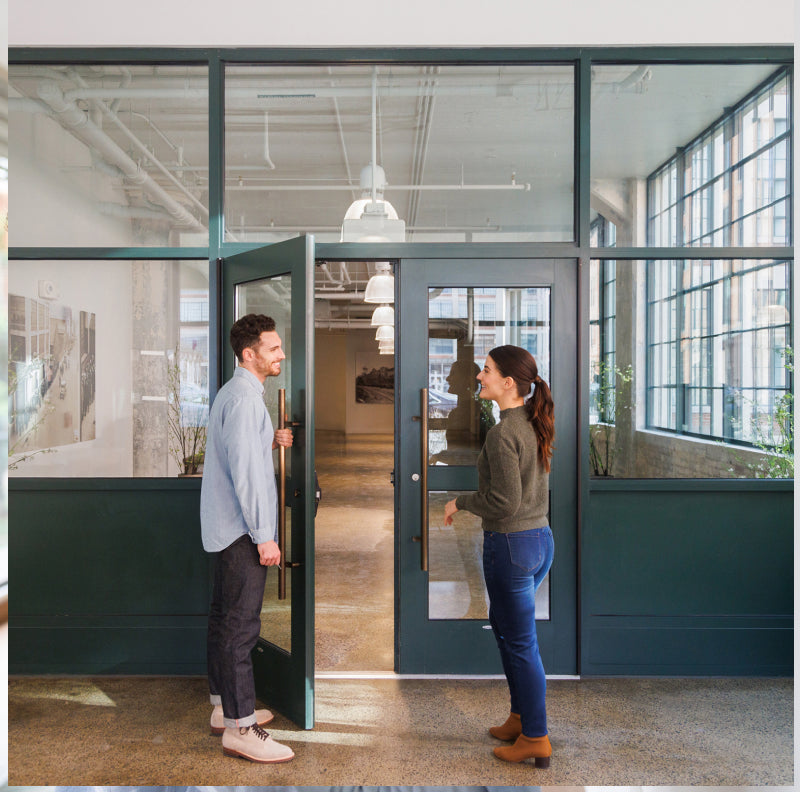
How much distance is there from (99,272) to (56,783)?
2.27 m

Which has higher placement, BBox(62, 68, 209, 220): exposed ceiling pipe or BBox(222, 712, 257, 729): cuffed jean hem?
BBox(62, 68, 209, 220): exposed ceiling pipe

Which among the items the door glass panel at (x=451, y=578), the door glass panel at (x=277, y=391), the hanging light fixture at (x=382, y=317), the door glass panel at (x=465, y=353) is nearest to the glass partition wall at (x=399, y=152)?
the door glass panel at (x=465, y=353)

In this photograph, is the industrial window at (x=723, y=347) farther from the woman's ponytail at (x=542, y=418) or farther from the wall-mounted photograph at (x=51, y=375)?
the wall-mounted photograph at (x=51, y=375)

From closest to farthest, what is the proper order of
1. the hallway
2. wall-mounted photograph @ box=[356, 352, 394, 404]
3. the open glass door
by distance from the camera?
the open glass door
the hallway
wall-mounted photograph @ box=[356, 352, 394, 404]

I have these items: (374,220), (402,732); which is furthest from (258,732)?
(374,220)

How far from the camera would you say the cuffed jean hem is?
2498 mm

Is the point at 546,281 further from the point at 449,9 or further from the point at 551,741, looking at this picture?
the point at 551,741

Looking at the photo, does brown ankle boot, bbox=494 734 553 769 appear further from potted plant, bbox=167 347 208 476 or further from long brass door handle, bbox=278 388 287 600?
potted plant, bbox=167 347 208 476

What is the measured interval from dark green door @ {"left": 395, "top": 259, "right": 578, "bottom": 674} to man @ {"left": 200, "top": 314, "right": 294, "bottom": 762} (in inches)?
34.4

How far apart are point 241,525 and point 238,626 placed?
0.39m

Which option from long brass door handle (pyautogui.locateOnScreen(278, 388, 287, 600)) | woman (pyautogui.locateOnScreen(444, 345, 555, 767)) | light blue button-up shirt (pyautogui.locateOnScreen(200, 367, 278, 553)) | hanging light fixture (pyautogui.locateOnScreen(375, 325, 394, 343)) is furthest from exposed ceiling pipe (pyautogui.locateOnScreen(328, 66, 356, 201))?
hanging light fixture (pyautogui.locateOnScreen(375, 325, 394, 343))

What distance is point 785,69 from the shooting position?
3363 mm

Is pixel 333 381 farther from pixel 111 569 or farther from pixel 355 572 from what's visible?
pixel 111 569

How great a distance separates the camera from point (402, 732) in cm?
271
